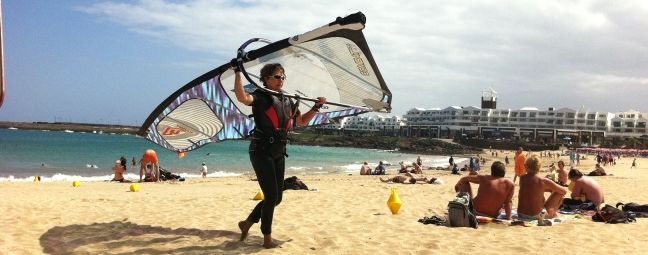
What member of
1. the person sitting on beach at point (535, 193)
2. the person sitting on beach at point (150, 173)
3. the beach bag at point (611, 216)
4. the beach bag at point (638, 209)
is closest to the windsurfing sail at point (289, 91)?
the person sitting on beach at point (535, 193)

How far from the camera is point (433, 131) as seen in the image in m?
148

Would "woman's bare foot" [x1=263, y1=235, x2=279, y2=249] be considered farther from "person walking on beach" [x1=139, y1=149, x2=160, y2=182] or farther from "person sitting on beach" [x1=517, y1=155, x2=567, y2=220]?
"person walking on beach" [x1=139, y1=149, x2=160, y2=182]

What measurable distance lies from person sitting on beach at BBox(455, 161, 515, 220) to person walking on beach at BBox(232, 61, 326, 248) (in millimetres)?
2818

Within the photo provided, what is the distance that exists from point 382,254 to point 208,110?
10.1ft

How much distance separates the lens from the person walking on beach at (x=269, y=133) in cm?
492

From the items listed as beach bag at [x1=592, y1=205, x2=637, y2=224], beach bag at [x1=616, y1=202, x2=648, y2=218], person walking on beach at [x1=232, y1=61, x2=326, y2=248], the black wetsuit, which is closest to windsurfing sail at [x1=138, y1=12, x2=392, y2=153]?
person walking on beach at [x1=232, y1=61, x2=326, y2=248]

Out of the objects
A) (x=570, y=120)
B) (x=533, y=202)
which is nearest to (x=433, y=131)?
(x=570, y=120)

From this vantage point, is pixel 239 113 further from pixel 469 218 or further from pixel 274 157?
pixel 469 218

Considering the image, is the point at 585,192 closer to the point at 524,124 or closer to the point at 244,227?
the point at 244,227

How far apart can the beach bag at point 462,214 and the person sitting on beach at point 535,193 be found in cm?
94

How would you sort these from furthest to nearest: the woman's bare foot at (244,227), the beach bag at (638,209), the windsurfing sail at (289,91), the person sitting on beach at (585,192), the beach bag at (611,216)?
the person sitting on beach at (585,192), the beach bag at (638,209), the beach bag at (611,216), the windsurfing sail at (289,91), the woman's bare foot at (244,227)

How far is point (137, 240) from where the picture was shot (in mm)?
5699

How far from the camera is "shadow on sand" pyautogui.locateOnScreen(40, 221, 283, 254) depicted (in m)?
5.26

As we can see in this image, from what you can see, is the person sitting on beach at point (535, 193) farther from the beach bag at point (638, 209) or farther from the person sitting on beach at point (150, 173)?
the person sitting on beach at point (150, 173)
